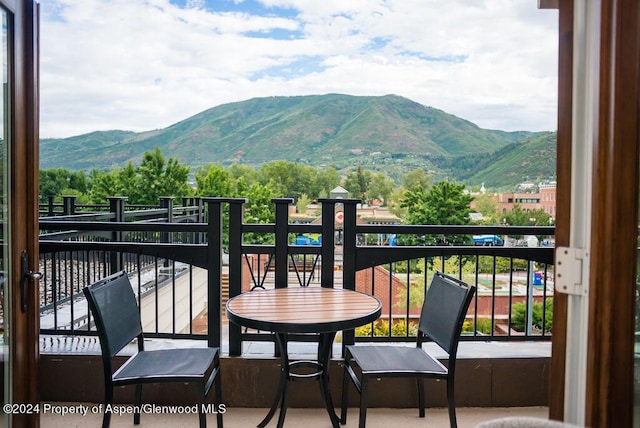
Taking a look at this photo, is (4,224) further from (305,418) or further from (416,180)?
(416,180)

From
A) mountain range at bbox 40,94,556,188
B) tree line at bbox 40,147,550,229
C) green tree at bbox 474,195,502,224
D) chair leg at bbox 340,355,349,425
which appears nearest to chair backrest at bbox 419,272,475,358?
chair leg at bbox 340,355,349,425

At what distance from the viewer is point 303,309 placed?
2145 mm

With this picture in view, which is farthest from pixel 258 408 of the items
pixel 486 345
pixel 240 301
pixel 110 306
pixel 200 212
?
pixel 200 212

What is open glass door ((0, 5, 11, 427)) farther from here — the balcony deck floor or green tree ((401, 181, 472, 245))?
green tree ((401, 181, 472, 245))

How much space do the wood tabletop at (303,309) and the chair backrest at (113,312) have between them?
485mm

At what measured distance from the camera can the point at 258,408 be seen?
8.39 ft

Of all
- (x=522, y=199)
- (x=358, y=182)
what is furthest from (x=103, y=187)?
(x=522, y=199)

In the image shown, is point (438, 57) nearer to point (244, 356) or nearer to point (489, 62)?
point (489, 62)

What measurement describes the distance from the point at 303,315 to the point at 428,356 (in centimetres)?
70

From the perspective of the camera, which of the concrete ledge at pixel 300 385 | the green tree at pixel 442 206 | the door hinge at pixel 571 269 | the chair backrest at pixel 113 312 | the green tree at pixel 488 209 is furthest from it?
the green tree at pixel 442 206

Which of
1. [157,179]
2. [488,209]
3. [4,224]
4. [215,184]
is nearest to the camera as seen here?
[4,224]

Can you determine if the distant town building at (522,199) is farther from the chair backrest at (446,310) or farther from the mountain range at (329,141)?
the chair backrest at (446,310)

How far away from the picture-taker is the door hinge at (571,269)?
3.14ft

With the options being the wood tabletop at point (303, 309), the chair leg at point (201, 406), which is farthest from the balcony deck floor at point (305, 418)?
the wood tabletop at point (303, 309)
